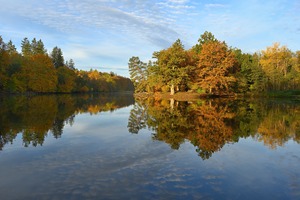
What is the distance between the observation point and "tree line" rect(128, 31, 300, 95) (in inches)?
2190

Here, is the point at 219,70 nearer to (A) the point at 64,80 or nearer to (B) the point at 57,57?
(A) the point at 64,80

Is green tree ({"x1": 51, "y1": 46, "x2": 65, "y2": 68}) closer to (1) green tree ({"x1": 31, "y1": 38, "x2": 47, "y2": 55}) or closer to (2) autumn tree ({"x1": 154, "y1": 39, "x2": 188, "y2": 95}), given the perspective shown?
(1) green tree ({"x1": 31, "y1": 38, "x2": 47, "y2": 55})

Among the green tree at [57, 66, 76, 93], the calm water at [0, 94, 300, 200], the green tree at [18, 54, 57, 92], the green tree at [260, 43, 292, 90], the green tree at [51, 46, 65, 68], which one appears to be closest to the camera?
the calm water at [0, 94, 300, 200]

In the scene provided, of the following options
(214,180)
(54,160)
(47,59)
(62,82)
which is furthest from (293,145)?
(62,82)

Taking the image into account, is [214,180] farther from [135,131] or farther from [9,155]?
[135,131]

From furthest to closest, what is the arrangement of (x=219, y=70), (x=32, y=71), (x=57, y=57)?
1. (x=57, y=57)
2. (x=32, y=71)
3. (x=219, y=70)

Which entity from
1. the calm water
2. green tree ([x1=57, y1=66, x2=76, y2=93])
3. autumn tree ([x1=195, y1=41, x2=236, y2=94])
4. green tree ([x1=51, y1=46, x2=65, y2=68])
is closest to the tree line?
autumn tree ([x1=195, y1=41, x2=236, y2=94])

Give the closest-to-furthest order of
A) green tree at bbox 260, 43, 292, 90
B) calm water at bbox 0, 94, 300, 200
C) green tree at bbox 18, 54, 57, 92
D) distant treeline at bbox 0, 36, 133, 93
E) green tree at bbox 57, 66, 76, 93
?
calm water at bbox 0, 94, 300, 200, distant treeline at bbox 0, 36, 133, 93, green tree at bbox 260, 43, 292, 90, green tree at bbox 18, 54, 57, 92, green tree at bbox 57, 66, 76, 93

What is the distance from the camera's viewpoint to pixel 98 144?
12.0 meters

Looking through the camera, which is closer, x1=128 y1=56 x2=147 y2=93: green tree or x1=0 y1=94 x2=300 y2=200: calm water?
x1=0 y1=94 x2=300 y2=200: calm water

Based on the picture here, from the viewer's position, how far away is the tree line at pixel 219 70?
5562 cm

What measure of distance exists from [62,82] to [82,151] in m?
86.6

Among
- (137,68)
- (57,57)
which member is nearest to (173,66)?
(137,68)

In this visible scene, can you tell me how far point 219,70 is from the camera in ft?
180
